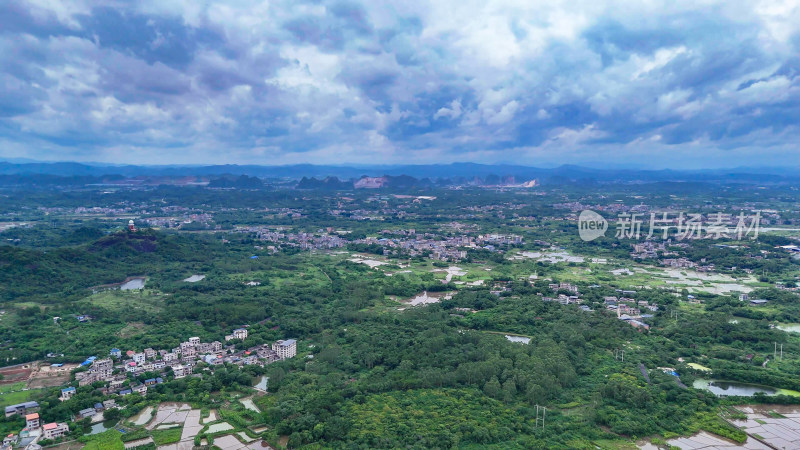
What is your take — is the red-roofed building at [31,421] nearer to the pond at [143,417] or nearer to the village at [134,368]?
the village at [134,368]

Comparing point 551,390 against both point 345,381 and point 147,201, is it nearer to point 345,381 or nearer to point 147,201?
point 345,381

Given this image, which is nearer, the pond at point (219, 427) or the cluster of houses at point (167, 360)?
the pond at point (219, 427)

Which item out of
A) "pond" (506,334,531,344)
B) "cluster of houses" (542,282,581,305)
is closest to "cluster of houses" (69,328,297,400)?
"pond" (506,334,531,344)

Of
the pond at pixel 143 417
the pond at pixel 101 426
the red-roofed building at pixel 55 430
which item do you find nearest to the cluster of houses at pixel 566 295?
the pond at pixel 143 417

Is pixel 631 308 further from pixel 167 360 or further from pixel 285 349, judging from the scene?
pixel 167 360

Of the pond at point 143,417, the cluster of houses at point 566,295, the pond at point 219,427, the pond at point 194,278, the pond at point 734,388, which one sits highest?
the cluster of houses at point 566,295

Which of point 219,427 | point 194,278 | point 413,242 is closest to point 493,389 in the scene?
point 219,427

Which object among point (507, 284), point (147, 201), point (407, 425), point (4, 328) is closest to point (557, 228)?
point (507, 284)

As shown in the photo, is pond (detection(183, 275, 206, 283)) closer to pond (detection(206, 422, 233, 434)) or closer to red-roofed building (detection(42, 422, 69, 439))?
red-roofed building (detection(42, 422, 69, 439))
